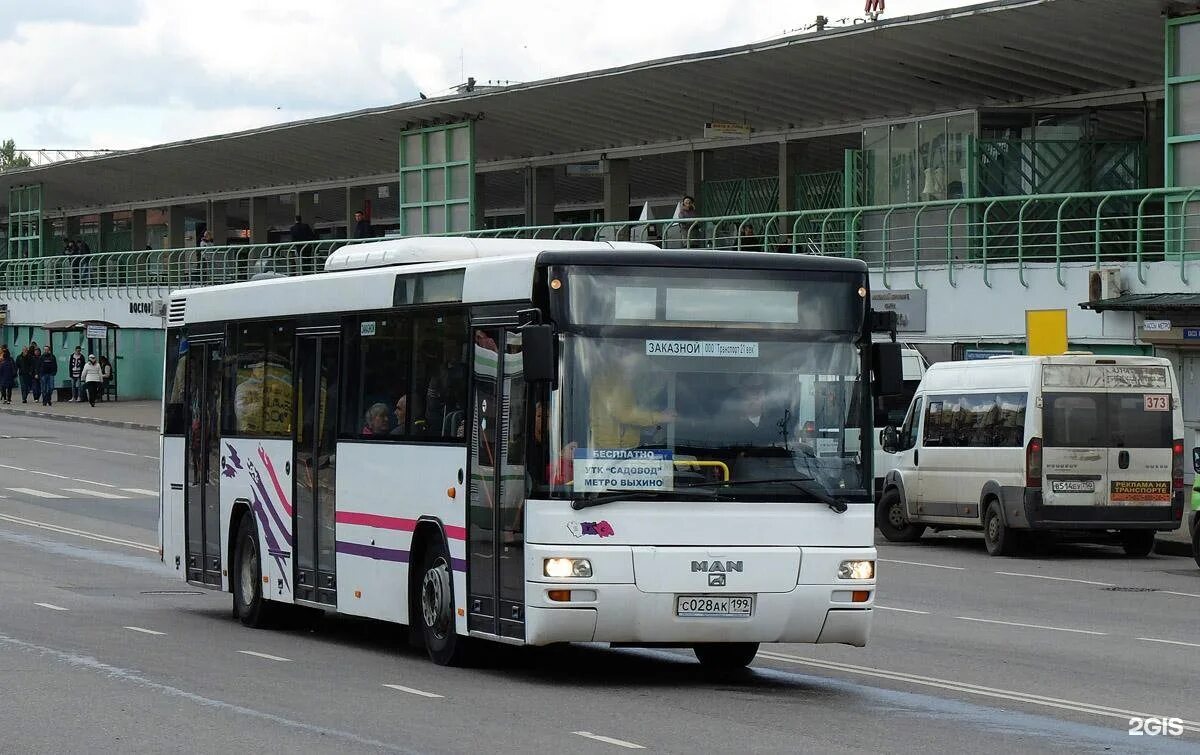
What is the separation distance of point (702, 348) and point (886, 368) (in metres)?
1.16

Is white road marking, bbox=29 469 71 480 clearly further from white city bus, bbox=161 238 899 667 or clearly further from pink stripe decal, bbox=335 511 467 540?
white city bus, bbox=161 238 899 667

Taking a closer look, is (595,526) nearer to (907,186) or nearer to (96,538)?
(96,538)

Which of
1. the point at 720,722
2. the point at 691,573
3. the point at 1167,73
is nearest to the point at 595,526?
the point at 691,573

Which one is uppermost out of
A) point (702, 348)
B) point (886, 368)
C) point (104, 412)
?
point (702, 348)

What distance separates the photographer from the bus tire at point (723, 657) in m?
13.7

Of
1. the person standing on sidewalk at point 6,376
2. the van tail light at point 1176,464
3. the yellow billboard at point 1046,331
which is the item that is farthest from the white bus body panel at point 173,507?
the person standing on sidewalk at point 6,376

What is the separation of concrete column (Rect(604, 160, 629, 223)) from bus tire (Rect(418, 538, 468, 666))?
1466 inches

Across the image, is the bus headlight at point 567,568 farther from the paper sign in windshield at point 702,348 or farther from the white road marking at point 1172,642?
the white road marking at point 1172,642

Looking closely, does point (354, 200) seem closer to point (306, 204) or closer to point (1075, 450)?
point (306, 204)

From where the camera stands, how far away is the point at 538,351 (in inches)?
474

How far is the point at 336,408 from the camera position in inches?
608

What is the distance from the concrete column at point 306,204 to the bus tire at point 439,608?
171 feet

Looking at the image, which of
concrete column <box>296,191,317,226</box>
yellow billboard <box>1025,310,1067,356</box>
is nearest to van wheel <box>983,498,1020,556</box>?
yellow billboard <box>1025,310,1067,356</box>

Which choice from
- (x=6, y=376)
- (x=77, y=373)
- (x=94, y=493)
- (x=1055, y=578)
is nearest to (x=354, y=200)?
(x=77, y=373)
